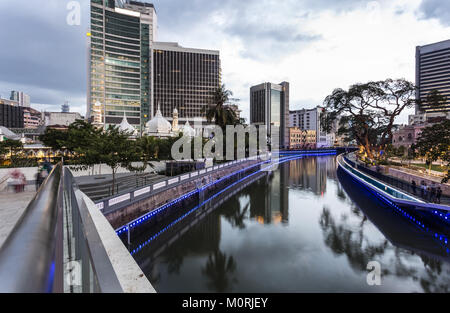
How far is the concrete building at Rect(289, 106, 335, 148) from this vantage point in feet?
555

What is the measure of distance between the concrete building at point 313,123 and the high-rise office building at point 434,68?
5649 cm

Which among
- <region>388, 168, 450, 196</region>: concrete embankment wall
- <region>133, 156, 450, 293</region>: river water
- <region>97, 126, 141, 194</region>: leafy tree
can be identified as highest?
<region>97, 126, 141, 194</region>: leafy tree

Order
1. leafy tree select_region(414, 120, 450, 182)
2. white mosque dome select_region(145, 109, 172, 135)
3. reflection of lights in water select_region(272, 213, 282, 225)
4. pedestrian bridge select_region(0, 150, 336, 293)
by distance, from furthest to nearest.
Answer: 1. white mosque dome select_region(145, 109, 172, 135)
2. reflection of lights in water select_region(272, 213, 282, 225)
3. leafy tree select_region(414, 120, 450, 182)
4. pedestrian bridge select_region(0, 150, 336, 293)

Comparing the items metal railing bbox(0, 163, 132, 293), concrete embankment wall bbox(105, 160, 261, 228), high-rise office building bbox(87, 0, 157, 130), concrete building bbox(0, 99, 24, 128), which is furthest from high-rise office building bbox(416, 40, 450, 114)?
concrete building bbox(0, 99, 24, 128)

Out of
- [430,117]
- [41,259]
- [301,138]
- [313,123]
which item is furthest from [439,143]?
[313,123]

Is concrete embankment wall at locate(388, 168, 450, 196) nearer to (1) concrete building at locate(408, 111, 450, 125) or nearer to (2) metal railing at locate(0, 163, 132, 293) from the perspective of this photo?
(2) metal railing at locate(0, 163, 132, 293)

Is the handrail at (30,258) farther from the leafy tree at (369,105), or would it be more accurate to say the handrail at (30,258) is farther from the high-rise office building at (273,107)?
the high-rise office building at (273,107)

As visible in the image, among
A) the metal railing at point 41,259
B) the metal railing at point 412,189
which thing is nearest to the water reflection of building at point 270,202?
the metal railing at point 412,189

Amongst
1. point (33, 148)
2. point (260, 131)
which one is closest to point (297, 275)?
point (33, 148)

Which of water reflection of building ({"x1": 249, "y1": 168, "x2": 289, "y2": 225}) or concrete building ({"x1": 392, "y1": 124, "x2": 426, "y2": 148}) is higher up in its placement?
concrete building ({"x1": 392, "y1": 124, "x2": 426, "y2": 148})

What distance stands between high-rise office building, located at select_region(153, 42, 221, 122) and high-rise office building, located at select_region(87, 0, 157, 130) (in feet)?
44.6

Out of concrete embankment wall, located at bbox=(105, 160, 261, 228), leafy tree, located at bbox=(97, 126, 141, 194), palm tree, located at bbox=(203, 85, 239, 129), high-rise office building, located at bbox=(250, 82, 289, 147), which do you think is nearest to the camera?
concrete embankment wall, located at bbox=(105, 160, 261, 228)

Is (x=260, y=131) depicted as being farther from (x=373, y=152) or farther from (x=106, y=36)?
(x=106, y=36)

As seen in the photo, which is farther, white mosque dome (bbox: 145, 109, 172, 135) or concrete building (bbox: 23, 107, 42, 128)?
concrete building (bbox: 23, 107, 42, 128)
